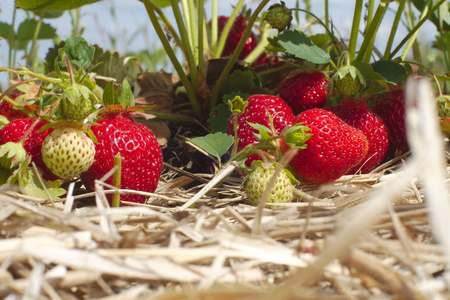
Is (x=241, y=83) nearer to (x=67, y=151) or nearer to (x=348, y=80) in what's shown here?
(x=348, y=80)

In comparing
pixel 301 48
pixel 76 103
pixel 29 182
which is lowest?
pixel 29 182

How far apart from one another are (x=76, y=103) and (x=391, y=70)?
0.64 m

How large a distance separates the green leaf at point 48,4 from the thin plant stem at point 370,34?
0.67 metres

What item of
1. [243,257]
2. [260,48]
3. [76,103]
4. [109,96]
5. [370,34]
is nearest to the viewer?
[243,257]

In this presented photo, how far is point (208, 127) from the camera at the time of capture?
126cm

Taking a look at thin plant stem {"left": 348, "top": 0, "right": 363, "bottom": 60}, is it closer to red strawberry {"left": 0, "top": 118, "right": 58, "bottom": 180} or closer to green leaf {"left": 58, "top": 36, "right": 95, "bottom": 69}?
green leaf {"left": 58, "top": 36, "right": 95, "bottom": 69}

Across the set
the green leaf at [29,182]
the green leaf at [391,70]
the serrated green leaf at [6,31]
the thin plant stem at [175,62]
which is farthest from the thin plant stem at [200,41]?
the serrated green leaf at [6,31]

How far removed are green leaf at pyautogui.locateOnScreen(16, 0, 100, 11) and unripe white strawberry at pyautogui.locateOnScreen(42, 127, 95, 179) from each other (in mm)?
535

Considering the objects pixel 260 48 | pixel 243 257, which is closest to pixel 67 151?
pixel 243 257

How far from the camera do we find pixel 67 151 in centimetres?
74

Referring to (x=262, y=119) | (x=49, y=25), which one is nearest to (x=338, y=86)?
(x=262, y=119)

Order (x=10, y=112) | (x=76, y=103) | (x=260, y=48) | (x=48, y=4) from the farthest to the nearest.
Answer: (x=260, y=48), (x=48, y=4), (x=10, y=112), (x=76, y=103)

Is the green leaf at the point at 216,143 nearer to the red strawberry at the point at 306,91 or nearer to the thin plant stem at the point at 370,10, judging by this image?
the red strawberry at the point at 306,91

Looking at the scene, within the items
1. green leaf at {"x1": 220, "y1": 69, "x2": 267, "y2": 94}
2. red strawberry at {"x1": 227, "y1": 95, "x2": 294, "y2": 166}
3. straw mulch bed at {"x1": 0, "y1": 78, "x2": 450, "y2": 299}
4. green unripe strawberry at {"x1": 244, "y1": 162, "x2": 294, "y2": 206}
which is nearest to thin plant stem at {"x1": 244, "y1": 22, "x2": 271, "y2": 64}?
green leaf at {"x1": 220, "y1": 69, "x2": 267, "y2": 94}
